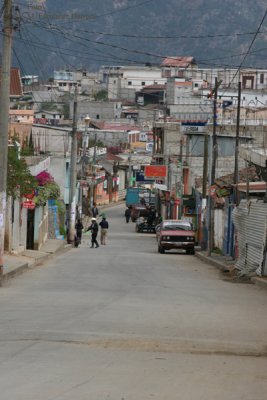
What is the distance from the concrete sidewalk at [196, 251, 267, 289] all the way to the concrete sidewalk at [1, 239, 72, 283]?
6.56m

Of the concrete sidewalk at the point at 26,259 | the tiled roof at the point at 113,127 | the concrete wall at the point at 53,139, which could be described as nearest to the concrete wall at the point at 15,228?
the concrete sidewalk at the point at 26,259

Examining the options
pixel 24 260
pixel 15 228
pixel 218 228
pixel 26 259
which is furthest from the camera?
pixel 218 228

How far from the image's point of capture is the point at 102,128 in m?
167

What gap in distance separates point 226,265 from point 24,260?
24.1ft

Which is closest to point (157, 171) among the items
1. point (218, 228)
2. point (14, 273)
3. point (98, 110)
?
point (218, 228)

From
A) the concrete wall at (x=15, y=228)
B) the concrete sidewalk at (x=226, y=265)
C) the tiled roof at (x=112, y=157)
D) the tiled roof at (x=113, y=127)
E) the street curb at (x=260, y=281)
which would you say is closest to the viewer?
the street curb at (x=260, y=281)

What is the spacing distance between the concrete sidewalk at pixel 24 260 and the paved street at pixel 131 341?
83.3 inches

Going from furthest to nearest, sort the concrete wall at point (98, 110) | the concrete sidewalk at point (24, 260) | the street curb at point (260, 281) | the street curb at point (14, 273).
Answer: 1. the concrete wall at point (98, 110)
2. the concrete sidewalk at point (24, 260)
3. the street curb at point (260, 281)
4. the street curb at point (14, 273)

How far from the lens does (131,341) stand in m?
15.4

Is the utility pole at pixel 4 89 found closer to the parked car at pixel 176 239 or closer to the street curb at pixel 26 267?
the street curb at pixel 26 267

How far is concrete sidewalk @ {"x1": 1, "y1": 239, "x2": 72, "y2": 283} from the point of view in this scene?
98.7 feet

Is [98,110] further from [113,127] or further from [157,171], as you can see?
[157,171]

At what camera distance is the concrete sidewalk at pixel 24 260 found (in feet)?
98.7

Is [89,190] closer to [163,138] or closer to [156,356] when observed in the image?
[163,138]
